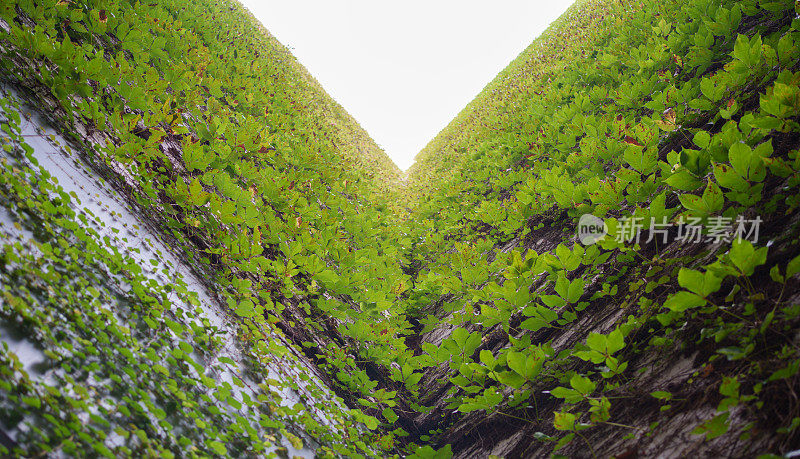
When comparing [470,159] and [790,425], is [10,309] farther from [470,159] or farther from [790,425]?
[470,159]

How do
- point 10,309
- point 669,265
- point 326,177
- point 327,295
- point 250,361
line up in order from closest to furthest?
1. point 10,309
2. point 669,265
3. point 250,361
4. point 327,295
5. point 326,177

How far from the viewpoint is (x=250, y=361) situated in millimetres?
1920

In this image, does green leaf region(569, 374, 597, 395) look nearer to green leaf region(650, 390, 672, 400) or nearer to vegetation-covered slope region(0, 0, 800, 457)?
vegetation-covered slope region(0, 0, 800, 457)

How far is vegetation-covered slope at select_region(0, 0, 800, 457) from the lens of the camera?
111cm

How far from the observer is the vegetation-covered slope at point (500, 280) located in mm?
1105

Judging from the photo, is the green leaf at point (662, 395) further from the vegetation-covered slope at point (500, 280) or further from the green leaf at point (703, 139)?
the green leaf at point (703, 139)

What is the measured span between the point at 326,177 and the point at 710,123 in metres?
A: 3.96

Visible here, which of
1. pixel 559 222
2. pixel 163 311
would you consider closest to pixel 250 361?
pixel 163 311

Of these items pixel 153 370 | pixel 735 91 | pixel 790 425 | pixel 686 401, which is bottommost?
pixel 686 401

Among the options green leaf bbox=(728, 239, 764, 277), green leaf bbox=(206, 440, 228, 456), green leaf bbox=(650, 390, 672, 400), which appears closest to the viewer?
green leaf bbox=(728, 239, 764, 277)

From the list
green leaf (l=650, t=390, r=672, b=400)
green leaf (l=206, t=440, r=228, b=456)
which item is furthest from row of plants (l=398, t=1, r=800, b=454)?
green leaf (l=206, t=440, r=228, b=456)

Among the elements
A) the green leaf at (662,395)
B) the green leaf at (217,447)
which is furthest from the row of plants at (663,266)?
the green leaf at (217,447)

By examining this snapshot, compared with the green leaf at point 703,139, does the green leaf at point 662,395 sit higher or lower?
lower

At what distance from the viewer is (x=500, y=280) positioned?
124 inches
